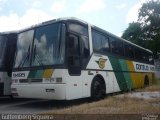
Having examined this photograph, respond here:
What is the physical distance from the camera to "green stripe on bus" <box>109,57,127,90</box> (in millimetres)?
14797

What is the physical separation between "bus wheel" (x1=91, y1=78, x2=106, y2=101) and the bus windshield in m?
2.37

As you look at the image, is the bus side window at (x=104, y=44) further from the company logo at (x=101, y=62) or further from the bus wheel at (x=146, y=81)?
the bus wheel at (x=146, y=81)

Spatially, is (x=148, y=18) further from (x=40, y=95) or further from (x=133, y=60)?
(x=40, y=95)

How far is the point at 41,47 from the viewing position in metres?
11.2

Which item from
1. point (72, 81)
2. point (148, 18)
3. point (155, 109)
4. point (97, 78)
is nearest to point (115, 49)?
point (97, 78)

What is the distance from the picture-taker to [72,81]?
1078 centimetres

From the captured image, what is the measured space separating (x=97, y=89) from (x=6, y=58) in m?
3.84

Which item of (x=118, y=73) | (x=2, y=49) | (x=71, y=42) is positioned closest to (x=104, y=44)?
(x=118, y=73)

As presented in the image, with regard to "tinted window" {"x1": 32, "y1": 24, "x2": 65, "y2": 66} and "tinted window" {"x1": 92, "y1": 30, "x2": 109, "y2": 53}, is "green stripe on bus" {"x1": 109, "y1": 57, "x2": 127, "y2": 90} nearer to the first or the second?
"tinted window" {"x1": 92, "y1": 30, "x2": 109, "y2": 53}

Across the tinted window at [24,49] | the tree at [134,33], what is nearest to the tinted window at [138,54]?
the tinted window at [24,49]

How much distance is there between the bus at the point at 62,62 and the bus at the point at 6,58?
817 millimetres

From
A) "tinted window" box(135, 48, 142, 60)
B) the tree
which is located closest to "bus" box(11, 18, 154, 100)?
"tinted window" box(135, 48, 142, 60)

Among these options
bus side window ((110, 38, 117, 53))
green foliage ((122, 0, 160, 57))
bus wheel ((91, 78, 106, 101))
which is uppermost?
green foliage ((122, 0, 160, 57))

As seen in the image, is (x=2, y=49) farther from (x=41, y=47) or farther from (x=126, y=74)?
(x=126, y=74)
